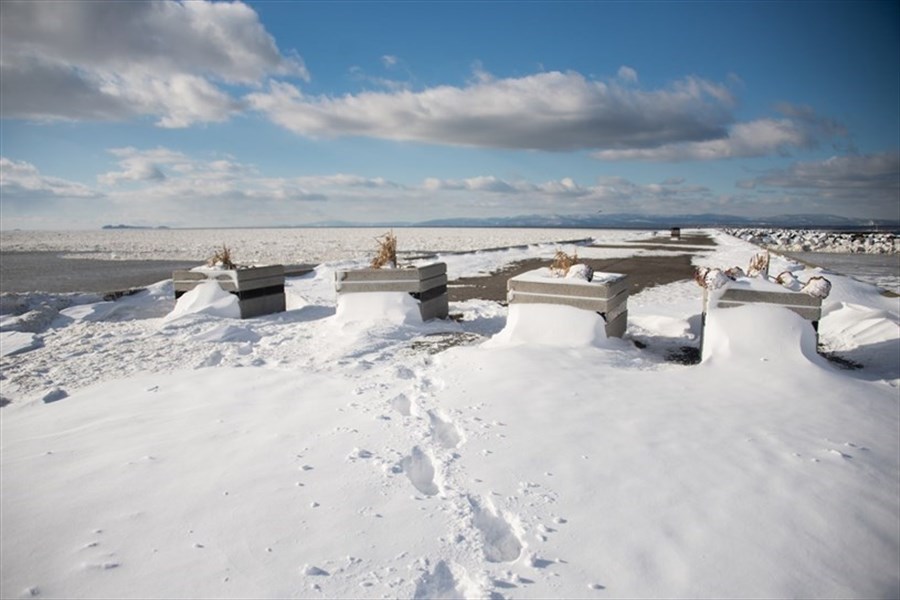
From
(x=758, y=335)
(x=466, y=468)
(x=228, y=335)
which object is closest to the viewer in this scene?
(x=466, y=468)

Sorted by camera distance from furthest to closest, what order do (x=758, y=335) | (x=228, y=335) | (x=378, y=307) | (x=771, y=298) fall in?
(x=378, y=307)
(x=228, y=335)
(x=771, y=298)
(x=758, y=335)

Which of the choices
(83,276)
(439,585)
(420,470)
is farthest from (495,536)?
(83,276)

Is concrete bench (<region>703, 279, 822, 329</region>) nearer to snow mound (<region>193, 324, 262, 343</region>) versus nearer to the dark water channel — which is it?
snow mound (<region>193, 324, 262, 343</region>)

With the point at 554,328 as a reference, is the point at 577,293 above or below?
above

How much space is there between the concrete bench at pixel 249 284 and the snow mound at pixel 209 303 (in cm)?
9

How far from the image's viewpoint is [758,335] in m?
6.19

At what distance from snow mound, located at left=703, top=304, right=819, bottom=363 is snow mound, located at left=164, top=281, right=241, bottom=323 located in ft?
25.2

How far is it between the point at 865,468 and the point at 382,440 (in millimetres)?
3597

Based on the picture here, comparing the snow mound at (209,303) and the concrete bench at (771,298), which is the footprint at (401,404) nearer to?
the concrete bench at (771,298)

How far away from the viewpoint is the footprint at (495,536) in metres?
2.87

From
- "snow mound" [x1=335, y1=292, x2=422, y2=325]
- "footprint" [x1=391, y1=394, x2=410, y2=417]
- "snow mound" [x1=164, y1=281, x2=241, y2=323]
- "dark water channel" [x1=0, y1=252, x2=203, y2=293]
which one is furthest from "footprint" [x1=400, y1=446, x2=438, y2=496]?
"dark water channel" [x1=0, y1=252, x2=203, y2=293]

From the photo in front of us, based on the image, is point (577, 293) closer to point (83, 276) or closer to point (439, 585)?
point (439, 585)

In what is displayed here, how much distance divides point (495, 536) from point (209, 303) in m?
7.99

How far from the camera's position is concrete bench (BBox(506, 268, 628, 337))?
695 cm
